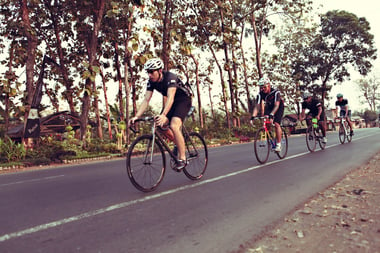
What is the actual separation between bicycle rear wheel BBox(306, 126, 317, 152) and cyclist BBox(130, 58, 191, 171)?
6570mm

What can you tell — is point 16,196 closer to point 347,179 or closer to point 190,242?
point 190,242

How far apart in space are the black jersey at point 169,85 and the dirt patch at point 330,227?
259 centimetres

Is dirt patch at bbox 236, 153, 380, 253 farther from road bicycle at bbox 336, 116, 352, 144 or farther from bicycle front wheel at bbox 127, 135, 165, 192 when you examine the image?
road bicycle at bbox 336, 116, 352, 144

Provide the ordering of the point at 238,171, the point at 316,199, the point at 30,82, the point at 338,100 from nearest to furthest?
1. the point at 316,199
2. the point at 238,171
3. the point at 338,100
4. the point at 30,82

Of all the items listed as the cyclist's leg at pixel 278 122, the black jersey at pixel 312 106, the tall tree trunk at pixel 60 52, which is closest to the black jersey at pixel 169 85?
the cyclist's leg at pixel 278 122

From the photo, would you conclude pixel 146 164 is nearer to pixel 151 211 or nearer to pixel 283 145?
pixel 151 211

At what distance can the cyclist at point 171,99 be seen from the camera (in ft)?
15.9

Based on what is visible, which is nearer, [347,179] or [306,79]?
[347,179]

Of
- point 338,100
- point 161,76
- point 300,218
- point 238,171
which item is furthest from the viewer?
point 338,100

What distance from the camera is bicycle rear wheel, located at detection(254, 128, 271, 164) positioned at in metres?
7.83

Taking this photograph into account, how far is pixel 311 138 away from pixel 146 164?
25.0ft

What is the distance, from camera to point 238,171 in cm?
679

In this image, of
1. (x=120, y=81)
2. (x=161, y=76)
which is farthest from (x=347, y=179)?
(x=120, y=81)

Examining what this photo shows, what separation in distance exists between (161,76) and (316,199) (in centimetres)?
294
